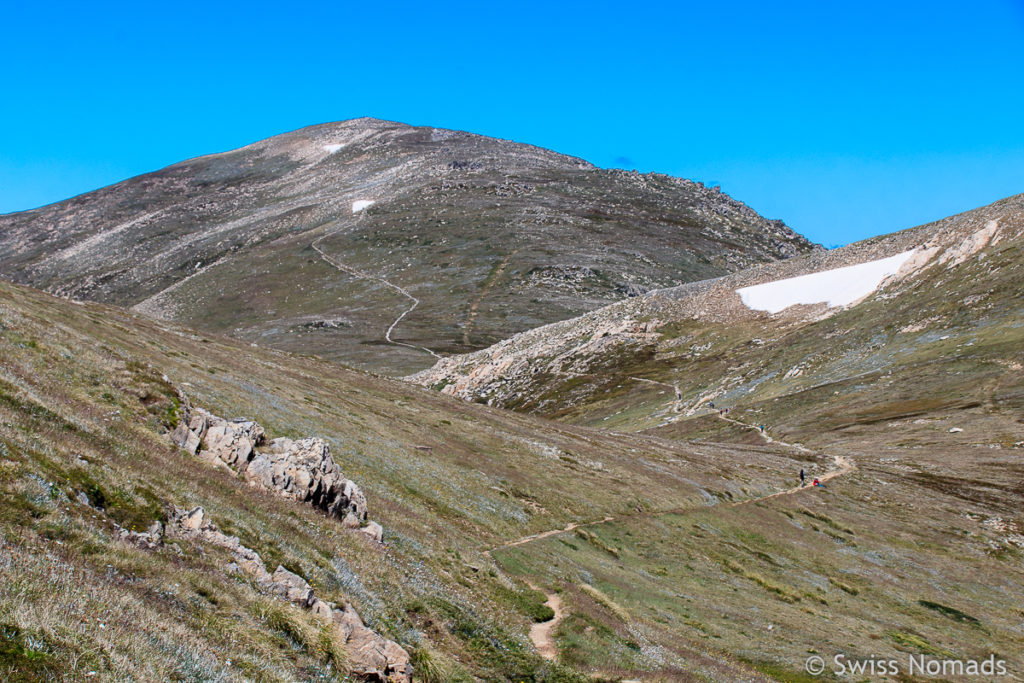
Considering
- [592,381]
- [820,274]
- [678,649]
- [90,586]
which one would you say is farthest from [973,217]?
→ [90,586]

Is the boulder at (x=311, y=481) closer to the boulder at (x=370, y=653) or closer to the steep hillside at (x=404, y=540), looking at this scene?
the steep hillside at (x=404, y=540)

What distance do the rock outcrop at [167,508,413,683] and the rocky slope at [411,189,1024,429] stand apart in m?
94.6

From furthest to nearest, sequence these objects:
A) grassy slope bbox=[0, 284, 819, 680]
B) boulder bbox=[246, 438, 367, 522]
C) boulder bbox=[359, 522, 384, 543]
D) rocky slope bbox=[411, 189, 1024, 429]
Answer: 1. rocky slope bbox=[411, 189, 1024, 429]
2. boulder bbox=[246, 438, 367, 522]
3. boulder bbox=[359, 522, 384, 543]
4. grassy slope bbox=[0, 284, 819, 680]

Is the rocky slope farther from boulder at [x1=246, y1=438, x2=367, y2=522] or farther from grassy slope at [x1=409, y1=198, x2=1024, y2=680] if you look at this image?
boulder at [x1=246, y1=438, x2=367, y2=522]

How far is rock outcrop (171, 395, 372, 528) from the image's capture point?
77.8 ft

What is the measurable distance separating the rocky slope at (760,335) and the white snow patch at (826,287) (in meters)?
0.62

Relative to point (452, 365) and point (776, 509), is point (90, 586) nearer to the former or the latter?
point (776, 509)

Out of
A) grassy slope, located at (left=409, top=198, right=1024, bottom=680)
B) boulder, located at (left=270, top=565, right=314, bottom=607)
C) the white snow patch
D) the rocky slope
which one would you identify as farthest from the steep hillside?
the white snow patch

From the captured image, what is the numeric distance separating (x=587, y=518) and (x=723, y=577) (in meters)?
8.21

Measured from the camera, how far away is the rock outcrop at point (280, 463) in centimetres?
2372

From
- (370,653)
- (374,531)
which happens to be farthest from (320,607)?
(374,531)

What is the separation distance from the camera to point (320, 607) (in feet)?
48.3

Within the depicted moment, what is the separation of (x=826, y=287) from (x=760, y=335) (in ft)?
68.9

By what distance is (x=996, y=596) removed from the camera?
139ft
